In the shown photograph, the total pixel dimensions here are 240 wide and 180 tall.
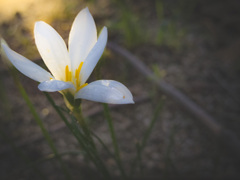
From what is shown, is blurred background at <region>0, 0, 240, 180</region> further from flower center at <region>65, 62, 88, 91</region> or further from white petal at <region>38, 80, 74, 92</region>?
white petal at <region>38, 80, 74, 92</region>

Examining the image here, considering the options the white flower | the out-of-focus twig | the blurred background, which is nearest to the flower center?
the white flower

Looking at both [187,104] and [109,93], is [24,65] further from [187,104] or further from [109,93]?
[187,104]

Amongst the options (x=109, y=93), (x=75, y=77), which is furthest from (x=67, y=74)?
(x=109, y=93)

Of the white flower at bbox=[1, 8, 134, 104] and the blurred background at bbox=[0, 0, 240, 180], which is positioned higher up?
the white flower at bbox=[1, 8, 134, 104]

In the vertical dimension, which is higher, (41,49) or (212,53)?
(41,49)

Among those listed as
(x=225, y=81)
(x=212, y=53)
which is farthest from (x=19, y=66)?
(x=212, y=53)

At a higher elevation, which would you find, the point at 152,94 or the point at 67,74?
the point at 67,74

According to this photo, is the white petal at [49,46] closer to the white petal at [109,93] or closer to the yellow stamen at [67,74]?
the yellow stamen at [67,74]

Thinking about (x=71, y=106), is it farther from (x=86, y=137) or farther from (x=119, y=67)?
(x=119, y=67)
